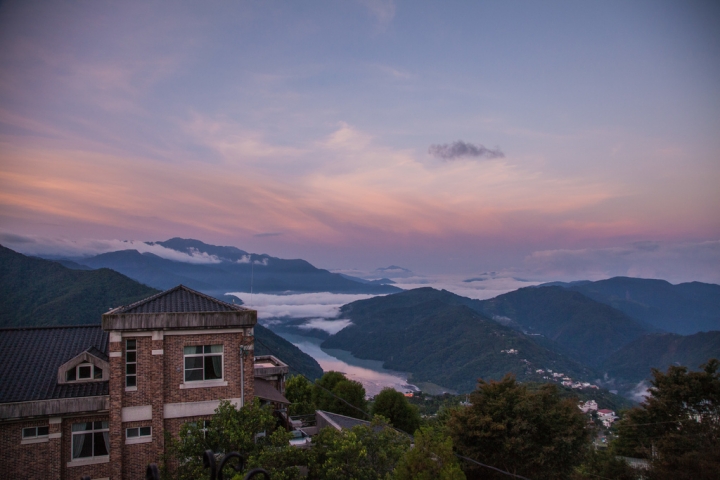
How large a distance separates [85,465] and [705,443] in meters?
29.4

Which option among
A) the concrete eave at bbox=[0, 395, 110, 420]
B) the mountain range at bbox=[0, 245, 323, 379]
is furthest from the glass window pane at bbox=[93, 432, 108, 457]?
the mountain range at bbox=[0, 245, 323, 379]

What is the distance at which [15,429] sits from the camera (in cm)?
1431

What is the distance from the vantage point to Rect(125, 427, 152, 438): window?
49.9ft

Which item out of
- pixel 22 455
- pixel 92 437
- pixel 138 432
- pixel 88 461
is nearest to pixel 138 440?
pixel 138 432

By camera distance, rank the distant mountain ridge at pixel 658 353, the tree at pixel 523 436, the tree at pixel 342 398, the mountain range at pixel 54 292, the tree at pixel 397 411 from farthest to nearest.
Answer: the distant mountain ridge at pixel 658 353 < the mountain range at pixel 54 292 < the tree at pixel 342 398 < the tree at pixel 397 411 < the tree at pixel 523 436

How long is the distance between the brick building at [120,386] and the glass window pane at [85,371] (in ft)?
0.11

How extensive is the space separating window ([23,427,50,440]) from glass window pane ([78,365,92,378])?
1800 mm

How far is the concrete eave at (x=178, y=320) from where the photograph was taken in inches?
588

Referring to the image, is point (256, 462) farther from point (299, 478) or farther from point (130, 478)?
point (130, 478)

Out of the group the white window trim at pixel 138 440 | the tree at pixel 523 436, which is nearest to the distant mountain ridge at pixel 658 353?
the tree at pixel 523 436

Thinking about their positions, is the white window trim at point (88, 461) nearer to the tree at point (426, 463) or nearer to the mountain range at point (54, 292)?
the tree at point (426, 463)

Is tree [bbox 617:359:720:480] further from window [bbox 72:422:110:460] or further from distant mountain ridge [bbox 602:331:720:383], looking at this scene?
distant mountain ridge [bbox 602:331:720:383]

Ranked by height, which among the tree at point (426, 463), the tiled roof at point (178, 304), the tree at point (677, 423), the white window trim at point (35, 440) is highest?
the tiled roof at point (178, 304)

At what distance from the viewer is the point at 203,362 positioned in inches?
635
